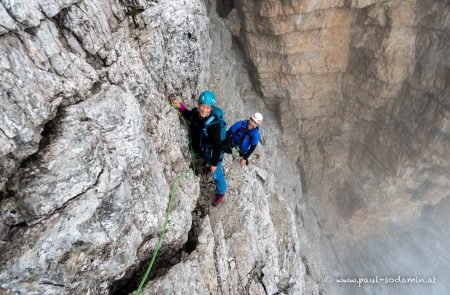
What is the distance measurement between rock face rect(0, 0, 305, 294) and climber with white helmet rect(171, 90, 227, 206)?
12.2 inches

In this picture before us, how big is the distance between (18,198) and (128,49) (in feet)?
11.5

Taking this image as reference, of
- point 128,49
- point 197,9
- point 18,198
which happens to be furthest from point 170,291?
point 197,9

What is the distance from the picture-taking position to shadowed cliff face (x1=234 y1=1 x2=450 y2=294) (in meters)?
15.0

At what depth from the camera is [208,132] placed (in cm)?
685

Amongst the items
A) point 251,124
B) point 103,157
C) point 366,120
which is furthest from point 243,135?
point 366,120

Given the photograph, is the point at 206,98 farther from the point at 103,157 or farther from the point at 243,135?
the point at 103,157

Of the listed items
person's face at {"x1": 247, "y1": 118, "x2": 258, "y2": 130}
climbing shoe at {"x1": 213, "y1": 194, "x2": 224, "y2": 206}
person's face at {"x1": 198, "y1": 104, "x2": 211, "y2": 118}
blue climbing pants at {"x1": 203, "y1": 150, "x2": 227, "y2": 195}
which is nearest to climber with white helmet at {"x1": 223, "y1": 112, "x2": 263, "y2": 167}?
person's face at {"x1": 247, "y1": 118, "x2": 258, "y2": 130}

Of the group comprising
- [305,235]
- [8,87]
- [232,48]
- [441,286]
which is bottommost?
[441,286]

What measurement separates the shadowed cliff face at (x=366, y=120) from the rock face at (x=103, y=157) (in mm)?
9290

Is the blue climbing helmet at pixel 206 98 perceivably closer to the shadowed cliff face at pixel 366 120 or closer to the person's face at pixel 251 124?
the person's face at pixel 251 124

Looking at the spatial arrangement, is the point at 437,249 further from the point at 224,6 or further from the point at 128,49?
the point at 128,49

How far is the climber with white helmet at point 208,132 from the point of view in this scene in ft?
21.8

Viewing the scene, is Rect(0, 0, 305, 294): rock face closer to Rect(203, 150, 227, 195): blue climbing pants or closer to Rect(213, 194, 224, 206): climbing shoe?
Rect(213, 194, 224, 206): climbing shoe

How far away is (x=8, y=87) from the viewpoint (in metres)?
3.76
